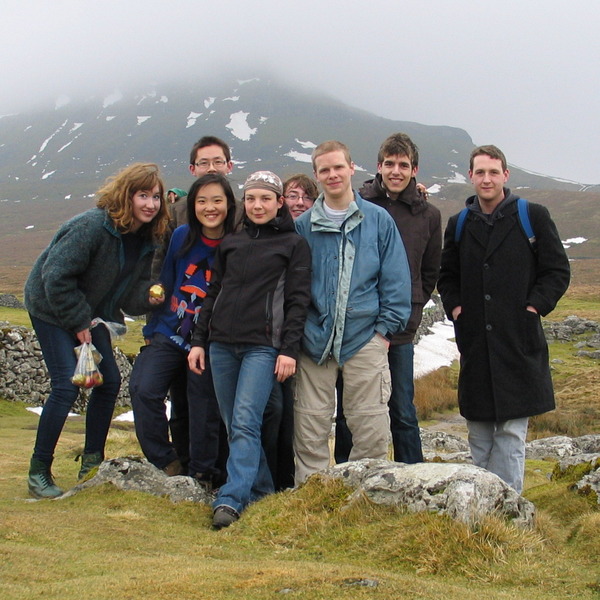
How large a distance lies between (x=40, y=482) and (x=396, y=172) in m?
5.19

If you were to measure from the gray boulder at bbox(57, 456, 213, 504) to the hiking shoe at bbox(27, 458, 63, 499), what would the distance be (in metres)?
0.15

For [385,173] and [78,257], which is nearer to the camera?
[78,257]

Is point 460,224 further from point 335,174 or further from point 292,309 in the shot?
point 292,309

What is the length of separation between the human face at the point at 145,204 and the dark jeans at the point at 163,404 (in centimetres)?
131

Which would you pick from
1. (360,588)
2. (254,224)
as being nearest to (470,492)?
(360,588)

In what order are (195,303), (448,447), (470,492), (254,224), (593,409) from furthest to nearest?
1. (593,409)
2. (448,447)
3. (195,303)
4. (254,224)
5. (470,492)

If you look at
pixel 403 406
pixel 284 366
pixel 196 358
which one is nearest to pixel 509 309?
pixel 403 406

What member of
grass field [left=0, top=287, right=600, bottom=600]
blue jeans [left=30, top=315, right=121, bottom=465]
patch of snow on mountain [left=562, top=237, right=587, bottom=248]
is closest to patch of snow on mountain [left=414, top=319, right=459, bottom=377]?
blue jeans [left=30, top=315, right=121, bottom=465]

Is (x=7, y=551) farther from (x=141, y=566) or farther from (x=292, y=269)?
(x=292, y=269)

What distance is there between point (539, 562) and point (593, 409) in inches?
1012

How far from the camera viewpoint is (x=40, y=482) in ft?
23.2

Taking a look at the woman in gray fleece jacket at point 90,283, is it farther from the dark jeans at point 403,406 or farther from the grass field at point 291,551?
the dark jeans at point 403,406

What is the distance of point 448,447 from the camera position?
16.5 m

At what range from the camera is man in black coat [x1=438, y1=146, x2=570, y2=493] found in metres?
6.69
